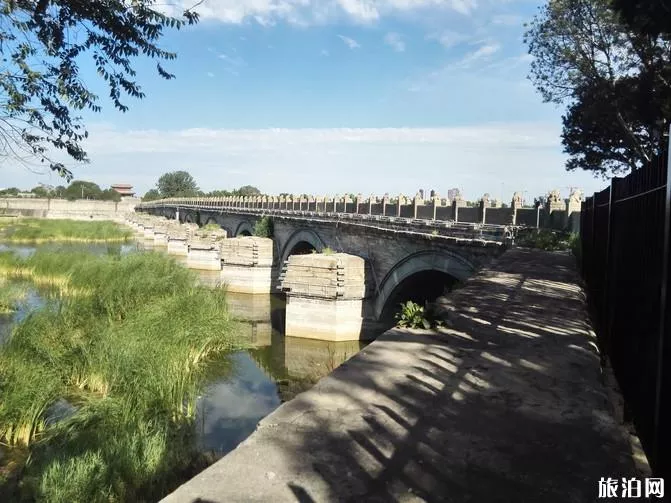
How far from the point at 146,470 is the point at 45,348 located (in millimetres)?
5409

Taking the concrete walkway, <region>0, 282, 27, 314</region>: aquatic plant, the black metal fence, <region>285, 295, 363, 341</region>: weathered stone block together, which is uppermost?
the black metal fence

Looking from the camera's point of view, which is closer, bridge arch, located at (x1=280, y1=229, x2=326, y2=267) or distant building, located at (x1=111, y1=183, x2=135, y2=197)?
bridge arch, located at (x1=280, y1=229, x2=326, y2=267)

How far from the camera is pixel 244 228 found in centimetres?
4594

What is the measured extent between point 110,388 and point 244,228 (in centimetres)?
3707

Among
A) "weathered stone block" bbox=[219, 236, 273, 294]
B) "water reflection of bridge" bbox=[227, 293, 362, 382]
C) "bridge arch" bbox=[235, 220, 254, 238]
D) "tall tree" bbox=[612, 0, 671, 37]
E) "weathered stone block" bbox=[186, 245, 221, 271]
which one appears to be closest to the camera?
"tall tree" bbox=[612, 0, 671, 37]

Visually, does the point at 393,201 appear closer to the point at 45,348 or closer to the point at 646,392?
the point at 45,348

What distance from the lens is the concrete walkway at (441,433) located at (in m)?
2.66

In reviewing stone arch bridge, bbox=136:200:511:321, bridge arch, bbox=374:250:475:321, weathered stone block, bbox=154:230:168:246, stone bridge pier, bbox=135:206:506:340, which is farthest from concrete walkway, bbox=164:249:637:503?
weathered stone block, bbox=154:230:168:246

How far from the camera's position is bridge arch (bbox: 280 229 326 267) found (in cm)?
2797

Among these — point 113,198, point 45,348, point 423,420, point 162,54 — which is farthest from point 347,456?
point 113,198

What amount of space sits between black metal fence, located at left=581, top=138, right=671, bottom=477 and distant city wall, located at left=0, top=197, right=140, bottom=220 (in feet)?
323

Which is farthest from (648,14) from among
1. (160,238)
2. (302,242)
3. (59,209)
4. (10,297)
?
(59,209)

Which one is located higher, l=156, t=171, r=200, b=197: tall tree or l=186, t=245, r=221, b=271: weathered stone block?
l=156, t=171, r=200, b=197: tall tree

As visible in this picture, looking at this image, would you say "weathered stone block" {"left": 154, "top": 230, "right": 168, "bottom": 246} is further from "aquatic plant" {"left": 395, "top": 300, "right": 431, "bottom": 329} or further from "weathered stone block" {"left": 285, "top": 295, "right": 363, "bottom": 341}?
"aquatic plant" {"left": 395, "top": 300, "right": 431, "bottom": 329}
